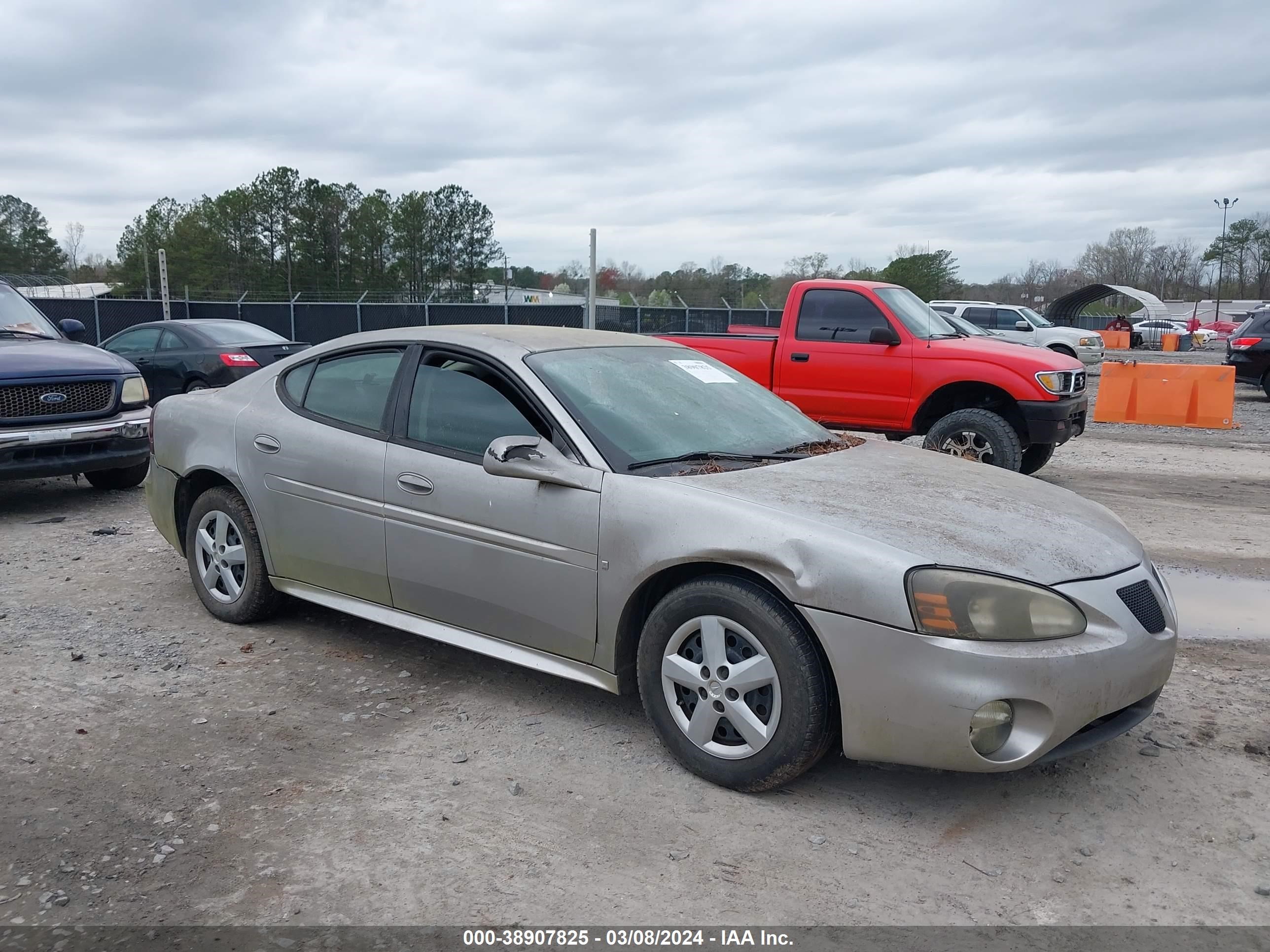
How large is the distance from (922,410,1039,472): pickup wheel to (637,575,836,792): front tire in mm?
5706

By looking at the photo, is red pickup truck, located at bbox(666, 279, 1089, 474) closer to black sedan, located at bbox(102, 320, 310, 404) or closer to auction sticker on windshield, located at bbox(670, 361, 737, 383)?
auction sticker on windshield, located at bbox(670, 361, 737, 383)

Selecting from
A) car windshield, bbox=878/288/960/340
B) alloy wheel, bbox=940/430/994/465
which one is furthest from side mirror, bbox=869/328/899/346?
alloy wheel, bbox=940/430/994/465

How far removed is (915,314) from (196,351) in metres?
8.63

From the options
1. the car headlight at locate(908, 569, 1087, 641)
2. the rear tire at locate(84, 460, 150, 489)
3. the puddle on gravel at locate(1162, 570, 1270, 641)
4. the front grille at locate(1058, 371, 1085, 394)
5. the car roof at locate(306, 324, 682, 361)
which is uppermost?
the car roof at locate(306, 324, 682, 361)

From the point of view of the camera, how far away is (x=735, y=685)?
3.24m

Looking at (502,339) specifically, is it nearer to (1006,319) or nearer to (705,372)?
(705,372)

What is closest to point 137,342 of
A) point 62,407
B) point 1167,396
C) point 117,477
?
point 117,477

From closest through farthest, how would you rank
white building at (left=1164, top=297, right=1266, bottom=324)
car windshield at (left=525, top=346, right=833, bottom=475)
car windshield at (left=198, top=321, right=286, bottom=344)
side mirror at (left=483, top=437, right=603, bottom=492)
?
side mirror at (left=483, top=437, right=603, bottom=492) → car windshield at (left=525, top=346, right=833, bottom=475) → car windshield at (left=198, top=321, right=286, bottom=344) → white building at (left=1164, top=297, right=1266, bottom=324)

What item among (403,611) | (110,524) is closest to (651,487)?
(403,611)

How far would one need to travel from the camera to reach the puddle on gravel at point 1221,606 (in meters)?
5.11

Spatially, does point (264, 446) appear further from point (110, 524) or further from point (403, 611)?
point (110, 524)

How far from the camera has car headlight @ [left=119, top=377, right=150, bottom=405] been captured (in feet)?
26.4

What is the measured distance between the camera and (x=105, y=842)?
3.05m

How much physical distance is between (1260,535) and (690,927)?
6.54 metres
